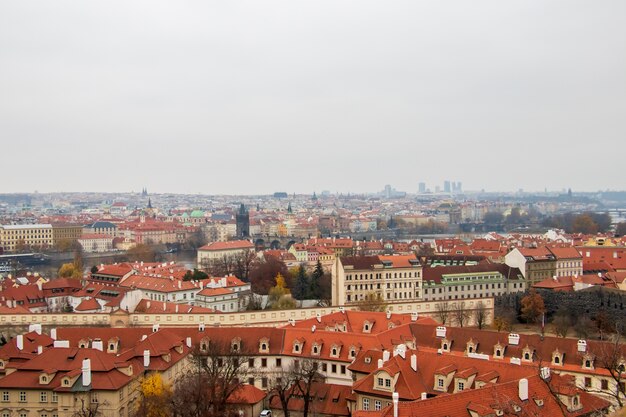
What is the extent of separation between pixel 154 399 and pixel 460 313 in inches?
1025

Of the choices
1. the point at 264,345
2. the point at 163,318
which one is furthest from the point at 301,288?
the point at 264,345

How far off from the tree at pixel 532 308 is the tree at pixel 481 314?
3.58 metres

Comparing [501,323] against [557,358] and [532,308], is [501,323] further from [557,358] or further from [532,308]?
[557,358]

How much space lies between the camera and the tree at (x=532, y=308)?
170ft

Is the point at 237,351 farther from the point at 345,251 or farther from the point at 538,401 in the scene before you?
the point at 345,251

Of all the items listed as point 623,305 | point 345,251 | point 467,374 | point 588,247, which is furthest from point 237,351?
point 345,251

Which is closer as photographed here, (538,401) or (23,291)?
(538,401)

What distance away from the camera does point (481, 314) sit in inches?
1914

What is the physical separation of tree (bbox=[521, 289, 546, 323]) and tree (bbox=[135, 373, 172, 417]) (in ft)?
103

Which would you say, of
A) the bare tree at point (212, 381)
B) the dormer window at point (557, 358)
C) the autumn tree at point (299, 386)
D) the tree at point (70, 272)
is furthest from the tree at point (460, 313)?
the tree at point (70, 272)

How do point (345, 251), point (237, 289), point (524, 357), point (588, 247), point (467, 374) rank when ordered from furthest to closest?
point (345, 251) < point (588, 247) < point (237, 289) < point (524, 357) < point (467, 374)

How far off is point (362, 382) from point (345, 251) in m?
72.8

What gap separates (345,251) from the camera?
98875mm

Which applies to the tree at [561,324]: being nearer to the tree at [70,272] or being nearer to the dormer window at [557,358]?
the dormer window at [557,358]
